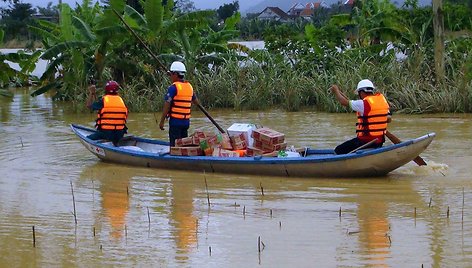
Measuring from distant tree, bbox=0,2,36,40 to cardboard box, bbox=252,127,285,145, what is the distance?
33813 mm

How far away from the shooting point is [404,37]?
71.1 ft

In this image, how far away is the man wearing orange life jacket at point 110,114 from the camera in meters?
13.7

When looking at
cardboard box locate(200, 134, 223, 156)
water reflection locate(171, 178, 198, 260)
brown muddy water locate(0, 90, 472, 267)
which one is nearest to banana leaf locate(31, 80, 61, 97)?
brown muddy water locate(0, 90, 472, 267)

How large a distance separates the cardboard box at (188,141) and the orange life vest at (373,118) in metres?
2.31

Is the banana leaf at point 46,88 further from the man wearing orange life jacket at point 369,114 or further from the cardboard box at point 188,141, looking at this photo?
the man wearing orange life jacket at point 369,114

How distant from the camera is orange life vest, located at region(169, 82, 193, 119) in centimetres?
1313

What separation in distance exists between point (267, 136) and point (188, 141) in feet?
4.04

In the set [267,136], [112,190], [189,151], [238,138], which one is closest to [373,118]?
[267,136]

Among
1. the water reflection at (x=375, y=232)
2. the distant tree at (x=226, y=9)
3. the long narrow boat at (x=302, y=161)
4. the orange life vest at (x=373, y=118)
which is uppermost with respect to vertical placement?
the distant tree at (x=226, y=9)

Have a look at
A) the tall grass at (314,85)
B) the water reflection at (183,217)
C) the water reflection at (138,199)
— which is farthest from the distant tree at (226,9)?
the water reflection at (183,217)

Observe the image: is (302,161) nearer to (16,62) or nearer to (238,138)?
(238,138)

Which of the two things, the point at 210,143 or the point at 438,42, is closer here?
the point at 210,143

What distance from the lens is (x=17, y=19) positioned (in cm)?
4884

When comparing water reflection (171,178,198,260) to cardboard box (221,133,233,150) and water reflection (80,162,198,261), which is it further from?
cardboard box (221,133,233,150)
